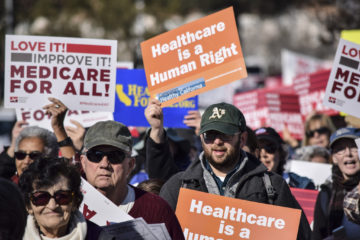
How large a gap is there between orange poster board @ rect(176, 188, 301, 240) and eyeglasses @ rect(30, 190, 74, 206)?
1195 mm

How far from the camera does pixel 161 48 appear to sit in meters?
6.27

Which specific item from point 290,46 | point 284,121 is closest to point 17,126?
point 284,121

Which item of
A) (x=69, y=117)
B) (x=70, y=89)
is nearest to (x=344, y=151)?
(x=70, y=89)

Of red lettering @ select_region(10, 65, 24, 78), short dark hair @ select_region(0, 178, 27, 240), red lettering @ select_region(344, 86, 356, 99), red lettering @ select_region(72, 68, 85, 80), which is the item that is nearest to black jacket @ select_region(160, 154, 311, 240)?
red lettering @ select_region(344, 86, 356, 99)

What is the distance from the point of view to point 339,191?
18.5ft

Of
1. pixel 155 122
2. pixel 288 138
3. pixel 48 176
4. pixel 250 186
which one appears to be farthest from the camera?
pixel 288 138

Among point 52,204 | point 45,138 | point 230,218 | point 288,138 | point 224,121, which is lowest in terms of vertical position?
point 52,204

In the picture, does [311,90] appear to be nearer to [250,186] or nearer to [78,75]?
[78,75]

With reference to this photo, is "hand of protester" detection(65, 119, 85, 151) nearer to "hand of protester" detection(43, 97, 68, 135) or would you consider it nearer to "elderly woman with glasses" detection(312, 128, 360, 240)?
"hand of protester" detection(43, 97, 68, 135)

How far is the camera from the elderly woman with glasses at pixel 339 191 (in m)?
5.21

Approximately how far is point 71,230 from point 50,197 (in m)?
0.20

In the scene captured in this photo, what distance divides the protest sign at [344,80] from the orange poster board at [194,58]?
910 millimetres

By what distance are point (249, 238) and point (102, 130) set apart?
1.08m

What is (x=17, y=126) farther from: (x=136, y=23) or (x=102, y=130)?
(x=136, y=23)
